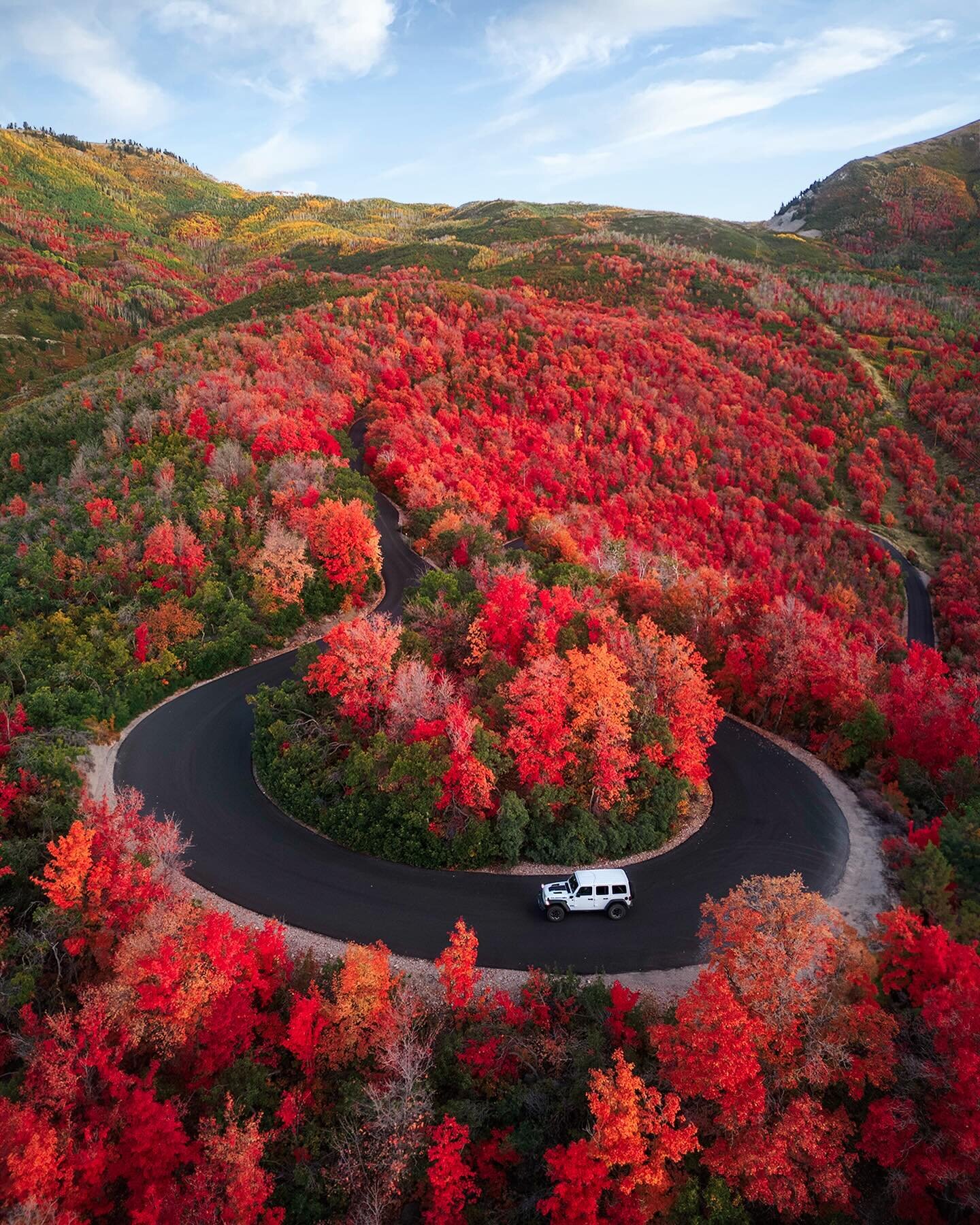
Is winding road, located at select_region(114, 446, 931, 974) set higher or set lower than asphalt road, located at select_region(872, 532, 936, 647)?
higher

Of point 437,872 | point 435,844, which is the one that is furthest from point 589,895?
point 435,844

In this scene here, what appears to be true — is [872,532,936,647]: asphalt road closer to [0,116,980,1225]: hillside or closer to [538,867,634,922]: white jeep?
[0,116,980,1225]: hillside

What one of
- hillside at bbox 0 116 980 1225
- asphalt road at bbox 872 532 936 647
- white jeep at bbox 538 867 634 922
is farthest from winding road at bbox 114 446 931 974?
asphalt road at bbox 872 532 936 647

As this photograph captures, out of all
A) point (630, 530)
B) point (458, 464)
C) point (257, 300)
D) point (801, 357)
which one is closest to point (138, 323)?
point (257, 300)

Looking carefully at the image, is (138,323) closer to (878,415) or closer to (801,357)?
(801,357)

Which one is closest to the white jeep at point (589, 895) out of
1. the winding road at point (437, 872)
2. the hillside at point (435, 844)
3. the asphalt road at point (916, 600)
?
the hillside at point (435, 844)

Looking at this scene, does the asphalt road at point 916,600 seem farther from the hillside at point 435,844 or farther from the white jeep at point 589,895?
the white jeep at point 589,895
